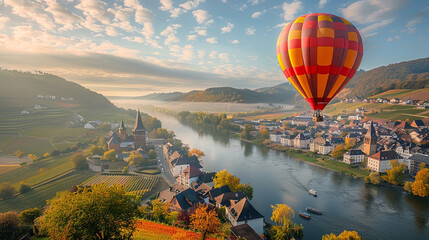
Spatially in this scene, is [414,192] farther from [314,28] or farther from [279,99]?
[279,99]

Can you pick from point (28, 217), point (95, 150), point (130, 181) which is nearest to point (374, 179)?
point (130, 181)

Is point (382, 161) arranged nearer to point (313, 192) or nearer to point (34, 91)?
point (313, 192)

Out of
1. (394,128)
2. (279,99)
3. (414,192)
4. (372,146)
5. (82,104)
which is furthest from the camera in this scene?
(279,99)

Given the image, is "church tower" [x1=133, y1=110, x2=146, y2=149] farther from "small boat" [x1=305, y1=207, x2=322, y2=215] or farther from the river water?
"small boat" [x1=305, y1=207, x2=322, y2=215]

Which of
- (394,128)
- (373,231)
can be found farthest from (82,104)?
(394,128)

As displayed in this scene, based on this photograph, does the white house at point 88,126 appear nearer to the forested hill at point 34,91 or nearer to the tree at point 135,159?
the forested hill at point 34,91

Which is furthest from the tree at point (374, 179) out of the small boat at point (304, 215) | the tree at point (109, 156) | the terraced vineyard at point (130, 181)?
the tree at point (109, 156)
